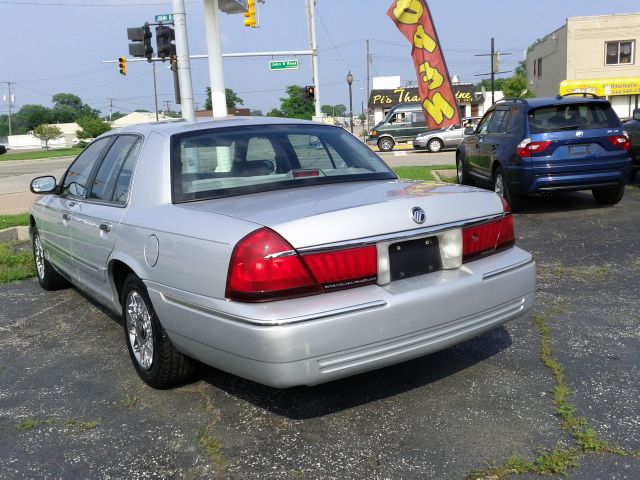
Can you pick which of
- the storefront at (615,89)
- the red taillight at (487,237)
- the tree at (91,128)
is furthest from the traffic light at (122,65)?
the tree at (91,128)

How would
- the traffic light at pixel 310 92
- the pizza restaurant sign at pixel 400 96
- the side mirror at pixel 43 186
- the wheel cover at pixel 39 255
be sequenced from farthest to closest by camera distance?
the pizza restaurant sign at pixel 400 96, the traffic light at pixel 310 92, the wheel cover at pixel 39 255, the side mirror at pixel 43 186

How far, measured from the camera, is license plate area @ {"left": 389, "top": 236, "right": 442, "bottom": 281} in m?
3.10

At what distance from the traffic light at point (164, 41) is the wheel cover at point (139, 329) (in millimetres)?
12894

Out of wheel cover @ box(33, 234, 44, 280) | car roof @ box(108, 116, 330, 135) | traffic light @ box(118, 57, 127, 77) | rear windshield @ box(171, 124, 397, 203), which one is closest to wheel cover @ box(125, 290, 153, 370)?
rear windshield @ box(171, 124, 397, 203)

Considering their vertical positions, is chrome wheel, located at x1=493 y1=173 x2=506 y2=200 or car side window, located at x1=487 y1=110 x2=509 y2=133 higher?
car side window, located at x1=487 y1=110 x2=509 y2=133

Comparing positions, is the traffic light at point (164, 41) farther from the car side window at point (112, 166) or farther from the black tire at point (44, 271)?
Answer: the car side window at point (112, 166)

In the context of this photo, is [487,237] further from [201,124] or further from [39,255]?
[39,255]

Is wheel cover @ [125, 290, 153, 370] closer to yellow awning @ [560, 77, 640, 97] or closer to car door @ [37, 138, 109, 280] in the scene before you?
car door @ [37, 138, 109, 280]

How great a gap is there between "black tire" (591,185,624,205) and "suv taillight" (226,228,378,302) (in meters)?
7.48

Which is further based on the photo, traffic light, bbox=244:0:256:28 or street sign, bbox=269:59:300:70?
street sign, bbox=269:59:300:70

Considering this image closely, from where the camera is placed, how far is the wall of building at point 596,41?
39.2m

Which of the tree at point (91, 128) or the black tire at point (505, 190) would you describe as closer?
the black tire at point (505, 190)

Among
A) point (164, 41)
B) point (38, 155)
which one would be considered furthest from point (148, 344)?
point (38, 155)

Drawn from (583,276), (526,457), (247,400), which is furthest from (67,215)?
(583,276)
